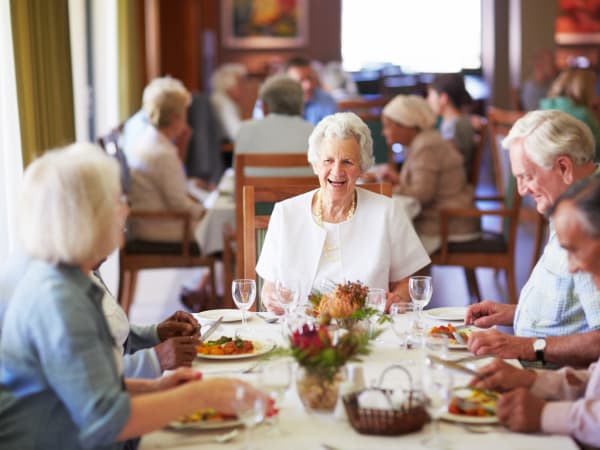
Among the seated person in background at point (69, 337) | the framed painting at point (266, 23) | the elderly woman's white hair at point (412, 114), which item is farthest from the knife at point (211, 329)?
the framed painting at point (266, 23)

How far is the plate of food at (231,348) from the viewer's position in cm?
245

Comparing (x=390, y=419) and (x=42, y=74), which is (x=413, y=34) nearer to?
(x=42, y=74)

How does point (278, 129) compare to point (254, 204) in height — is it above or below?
above

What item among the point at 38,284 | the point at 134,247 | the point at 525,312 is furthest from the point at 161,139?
the point at 38,284

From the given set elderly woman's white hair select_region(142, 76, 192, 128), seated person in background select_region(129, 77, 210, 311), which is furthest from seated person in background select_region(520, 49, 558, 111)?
seated person in background select_region(129, 77, 210, 311)

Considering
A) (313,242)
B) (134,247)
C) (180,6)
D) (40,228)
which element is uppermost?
(180,6)

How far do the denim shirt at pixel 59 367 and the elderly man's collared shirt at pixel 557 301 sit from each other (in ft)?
4.34

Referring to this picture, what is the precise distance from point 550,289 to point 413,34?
46.3ft

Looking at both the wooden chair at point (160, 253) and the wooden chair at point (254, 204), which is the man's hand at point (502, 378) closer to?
the wooden chair at point (254, 204)

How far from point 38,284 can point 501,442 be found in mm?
965

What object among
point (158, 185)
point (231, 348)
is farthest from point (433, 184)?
point (231, 348)

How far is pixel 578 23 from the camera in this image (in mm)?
14852

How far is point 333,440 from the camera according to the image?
187 centimetres

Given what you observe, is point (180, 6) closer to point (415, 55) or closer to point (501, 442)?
point (415, 55)
